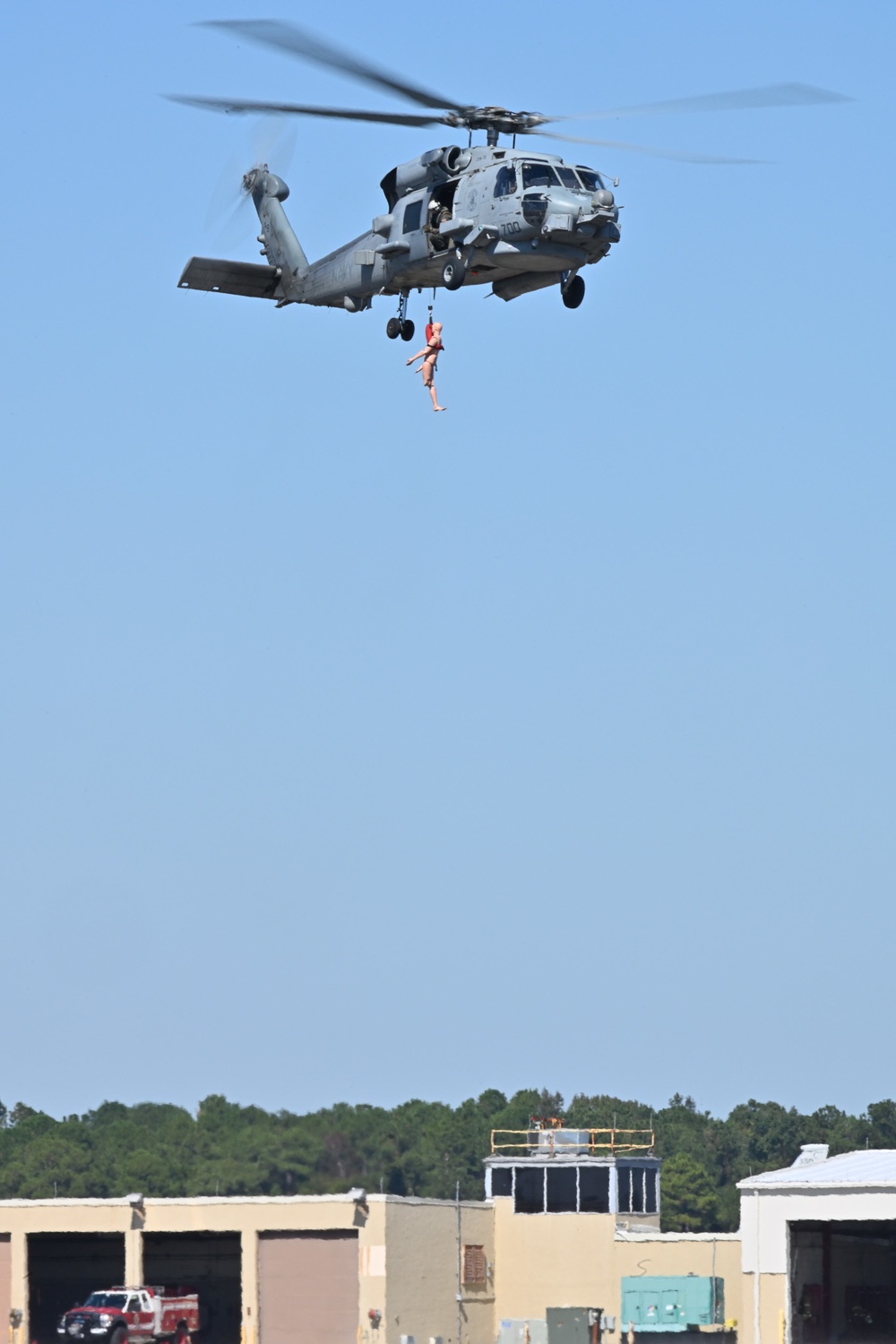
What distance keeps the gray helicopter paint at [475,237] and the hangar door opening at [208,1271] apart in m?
28.0

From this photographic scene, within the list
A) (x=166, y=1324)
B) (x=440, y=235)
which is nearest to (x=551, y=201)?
(x=440, y=235)

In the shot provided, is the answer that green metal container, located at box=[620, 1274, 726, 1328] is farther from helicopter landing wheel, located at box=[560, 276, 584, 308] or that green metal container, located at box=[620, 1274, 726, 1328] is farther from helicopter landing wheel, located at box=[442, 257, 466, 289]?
helicopter landing wheel, located at box=[442, 257, 466, 289]

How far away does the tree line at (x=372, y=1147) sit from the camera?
13488cm

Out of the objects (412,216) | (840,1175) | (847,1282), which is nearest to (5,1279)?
(840,1175)

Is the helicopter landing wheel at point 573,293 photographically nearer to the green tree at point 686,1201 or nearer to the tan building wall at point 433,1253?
the tan building wall at point 433,1253

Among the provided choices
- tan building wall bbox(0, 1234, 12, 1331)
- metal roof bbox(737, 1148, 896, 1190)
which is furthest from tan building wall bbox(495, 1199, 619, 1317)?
tan building wall bbox(0, 1234, 12, 1331)

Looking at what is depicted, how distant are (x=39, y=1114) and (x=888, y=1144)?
194ft

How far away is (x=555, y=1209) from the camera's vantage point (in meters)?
63.9

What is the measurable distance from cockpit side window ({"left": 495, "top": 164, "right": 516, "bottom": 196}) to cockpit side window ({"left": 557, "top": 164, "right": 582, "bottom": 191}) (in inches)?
34.8

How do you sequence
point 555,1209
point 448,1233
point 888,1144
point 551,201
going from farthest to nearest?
point 888,1144
point 555,1209
point 448,1233
point 551,201

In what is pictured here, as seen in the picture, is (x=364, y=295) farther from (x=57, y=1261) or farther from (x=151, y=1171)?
(x=151, y=1171)

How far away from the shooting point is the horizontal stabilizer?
50031mm

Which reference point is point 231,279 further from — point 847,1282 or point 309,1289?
point 847,1282

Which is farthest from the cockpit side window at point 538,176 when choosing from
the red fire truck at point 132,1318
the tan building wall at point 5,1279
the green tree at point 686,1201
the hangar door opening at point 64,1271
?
the green tree at point 686,1201
